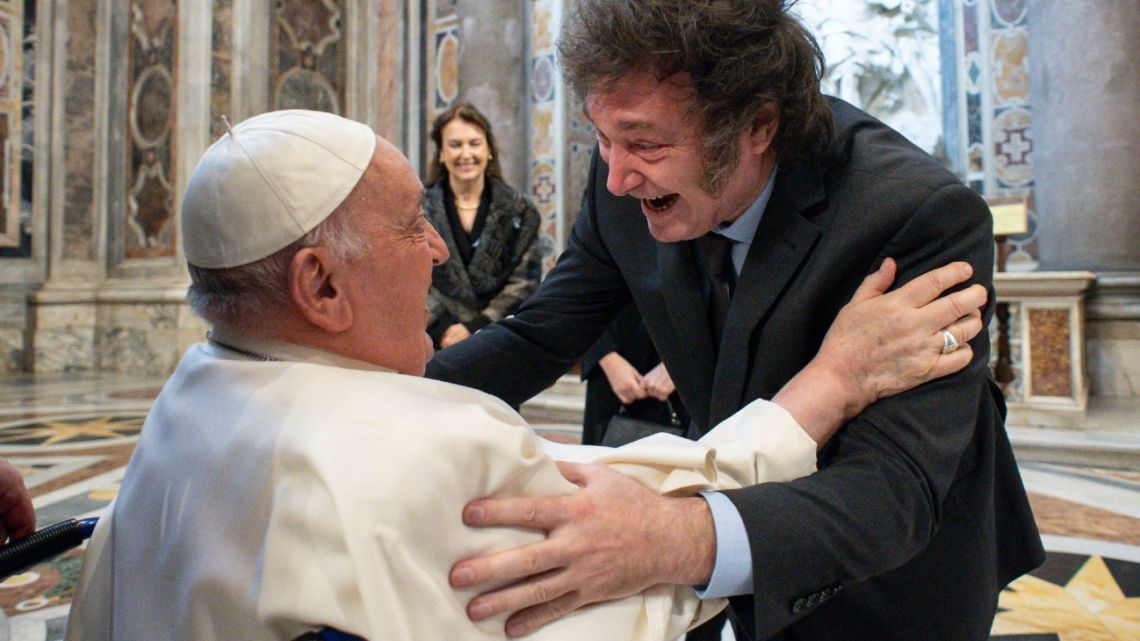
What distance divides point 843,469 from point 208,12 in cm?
845

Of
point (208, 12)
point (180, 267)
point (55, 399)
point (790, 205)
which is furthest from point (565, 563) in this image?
point (208, 12)

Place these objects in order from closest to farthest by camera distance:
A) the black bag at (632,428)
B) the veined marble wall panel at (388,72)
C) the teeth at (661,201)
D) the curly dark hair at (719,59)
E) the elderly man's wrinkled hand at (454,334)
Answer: the curly dark hair at (719,59), the teeth at (661,201), the black bag at (632,428), the elderly man's wrinkled hand at (454,334), the veined marble wall panel at (388,72)

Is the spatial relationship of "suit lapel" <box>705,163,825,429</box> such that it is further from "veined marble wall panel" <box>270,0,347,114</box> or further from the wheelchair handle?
"veined marble wall panel" <box>270,0,347,114</box>

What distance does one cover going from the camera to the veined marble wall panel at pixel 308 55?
28.2 ft

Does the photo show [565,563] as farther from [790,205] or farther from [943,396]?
[790,205]

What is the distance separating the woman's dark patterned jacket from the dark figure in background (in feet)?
3.27

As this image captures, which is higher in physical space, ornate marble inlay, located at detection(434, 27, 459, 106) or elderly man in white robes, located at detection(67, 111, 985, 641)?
ornate marble inlay, located at detection(434, 27, 459, 106)

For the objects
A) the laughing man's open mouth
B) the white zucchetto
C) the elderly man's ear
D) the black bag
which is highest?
the laughing man's open mouth

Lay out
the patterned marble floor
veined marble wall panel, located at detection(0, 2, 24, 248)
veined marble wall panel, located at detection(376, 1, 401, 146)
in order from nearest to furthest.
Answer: the patterned marble floor < veined marble wall panel, located at detection(0, 2, 24, 248) < veined marble wall panel, located at detection(376, 1, 401, 146)

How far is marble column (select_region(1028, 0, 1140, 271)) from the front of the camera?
17.7 feet

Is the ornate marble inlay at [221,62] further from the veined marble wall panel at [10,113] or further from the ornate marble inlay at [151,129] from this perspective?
the veined marble wall panel at [10,113]

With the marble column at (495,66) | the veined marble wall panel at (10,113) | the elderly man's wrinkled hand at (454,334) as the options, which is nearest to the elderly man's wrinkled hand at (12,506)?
the elderly man's wrinkled hand at (454,334)

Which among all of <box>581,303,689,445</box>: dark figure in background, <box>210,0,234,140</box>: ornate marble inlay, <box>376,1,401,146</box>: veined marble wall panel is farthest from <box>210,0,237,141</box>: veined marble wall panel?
<box>581,303,689,445</box>: dark figure in background

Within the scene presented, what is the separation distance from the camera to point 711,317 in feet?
5.47
